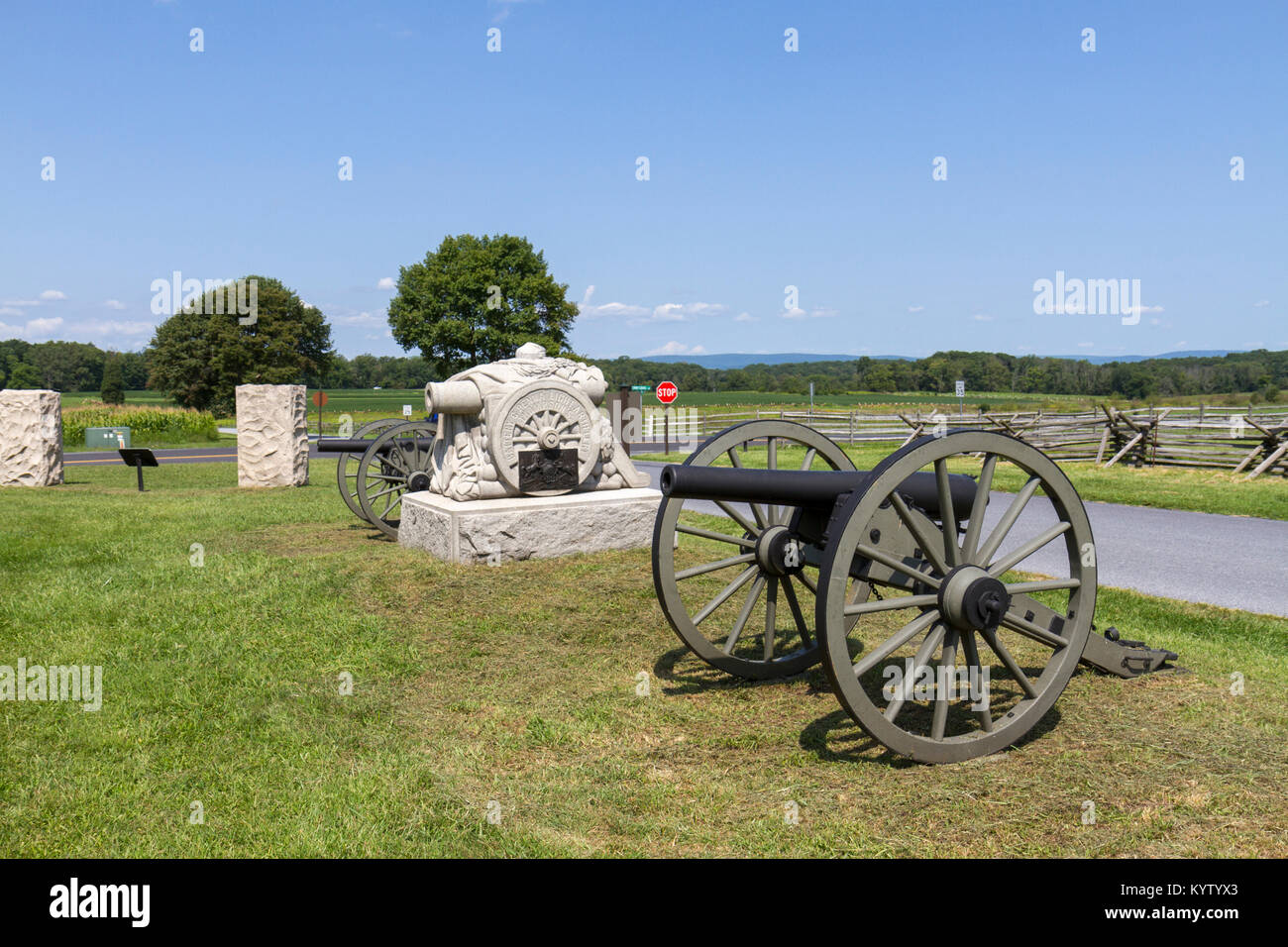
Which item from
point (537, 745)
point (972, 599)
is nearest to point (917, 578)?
point (972, 599)

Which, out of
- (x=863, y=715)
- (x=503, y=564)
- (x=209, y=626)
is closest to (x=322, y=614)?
(x=209, y=626)

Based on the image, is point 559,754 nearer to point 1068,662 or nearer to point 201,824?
point 201,824

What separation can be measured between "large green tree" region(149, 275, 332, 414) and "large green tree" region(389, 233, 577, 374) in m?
6.87

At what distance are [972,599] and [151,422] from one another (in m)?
36.0

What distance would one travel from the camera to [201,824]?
368 cm

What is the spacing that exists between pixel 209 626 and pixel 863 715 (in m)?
5.26

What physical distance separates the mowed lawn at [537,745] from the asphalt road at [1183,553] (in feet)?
3.09

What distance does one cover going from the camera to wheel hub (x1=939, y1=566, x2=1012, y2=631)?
4.01 meters

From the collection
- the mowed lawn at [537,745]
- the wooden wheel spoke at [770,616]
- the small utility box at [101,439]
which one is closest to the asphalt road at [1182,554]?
the mowed lawn at [537,745]

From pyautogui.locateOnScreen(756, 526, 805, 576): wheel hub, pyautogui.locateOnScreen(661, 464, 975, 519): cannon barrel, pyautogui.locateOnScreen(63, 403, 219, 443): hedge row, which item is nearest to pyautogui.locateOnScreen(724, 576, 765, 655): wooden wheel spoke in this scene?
pyautogui.locateOnScreen(756, 526, 805, 576): wheel hub

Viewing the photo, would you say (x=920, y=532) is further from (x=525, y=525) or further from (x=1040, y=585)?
(x=525, y=525)

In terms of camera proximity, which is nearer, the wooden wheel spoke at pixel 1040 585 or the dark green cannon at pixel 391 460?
the wooden wheel spoke at pixel 1040 585

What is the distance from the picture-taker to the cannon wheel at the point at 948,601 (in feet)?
12.4

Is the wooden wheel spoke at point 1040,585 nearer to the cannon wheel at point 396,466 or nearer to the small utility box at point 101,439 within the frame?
the cannon wheel at point 396,466
